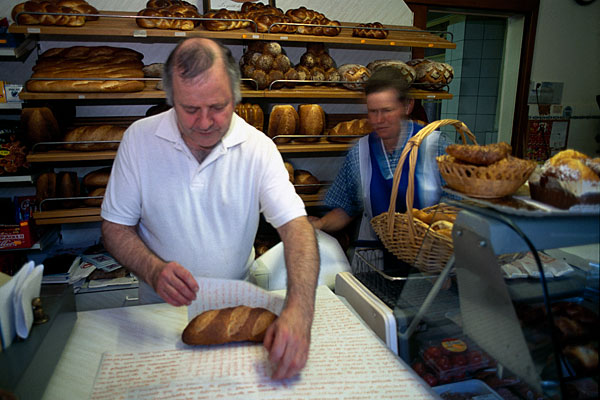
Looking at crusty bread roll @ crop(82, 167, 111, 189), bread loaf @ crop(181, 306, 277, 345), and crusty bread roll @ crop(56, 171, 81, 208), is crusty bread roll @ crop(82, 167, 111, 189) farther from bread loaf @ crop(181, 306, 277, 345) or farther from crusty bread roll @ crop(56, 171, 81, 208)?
bread loaf @ crop(181, 306, 277, 345)

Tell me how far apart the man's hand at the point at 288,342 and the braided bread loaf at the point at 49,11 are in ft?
7.25

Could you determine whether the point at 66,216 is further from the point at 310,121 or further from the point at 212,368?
the point at 212,368

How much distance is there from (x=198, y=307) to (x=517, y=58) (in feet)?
13.1

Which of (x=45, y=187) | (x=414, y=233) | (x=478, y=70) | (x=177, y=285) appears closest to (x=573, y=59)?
(x=478, y=70)

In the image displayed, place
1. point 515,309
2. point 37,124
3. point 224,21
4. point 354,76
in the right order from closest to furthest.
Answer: point 515,309 < point 37,124 < point 224,21 < point 354,76

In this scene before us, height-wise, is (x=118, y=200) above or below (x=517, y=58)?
below

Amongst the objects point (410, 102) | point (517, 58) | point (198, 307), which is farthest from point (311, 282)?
point (517, 58)

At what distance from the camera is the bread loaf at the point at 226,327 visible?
97 cm

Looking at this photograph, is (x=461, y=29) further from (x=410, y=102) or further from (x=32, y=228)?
(x=32, y=228)

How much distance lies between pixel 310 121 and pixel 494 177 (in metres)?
2.09

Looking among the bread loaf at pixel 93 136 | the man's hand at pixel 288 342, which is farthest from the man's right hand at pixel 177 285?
the bread loaf at pixel 93 136

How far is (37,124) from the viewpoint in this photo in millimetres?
2324

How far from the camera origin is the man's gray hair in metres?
1.15

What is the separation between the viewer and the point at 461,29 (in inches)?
178
